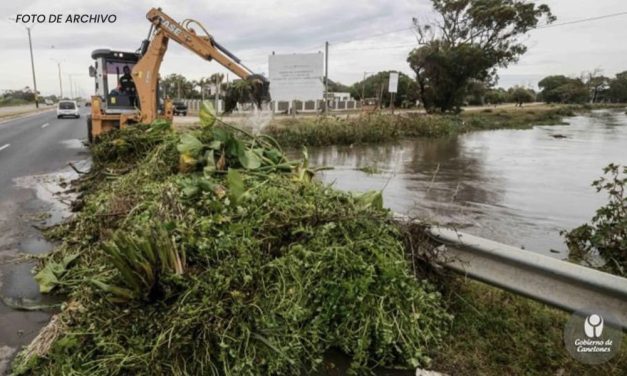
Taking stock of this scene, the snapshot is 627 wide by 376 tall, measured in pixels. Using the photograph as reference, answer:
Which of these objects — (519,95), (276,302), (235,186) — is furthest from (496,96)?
(276,302)

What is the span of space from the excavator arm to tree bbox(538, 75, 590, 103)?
94.0 metres

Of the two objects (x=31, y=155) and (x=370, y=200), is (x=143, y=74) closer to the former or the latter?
(x=31, y=155)

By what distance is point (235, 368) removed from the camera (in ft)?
7.86

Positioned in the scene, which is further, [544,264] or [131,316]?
[544,264]

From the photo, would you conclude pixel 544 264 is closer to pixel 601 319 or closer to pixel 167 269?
pixel 601 319

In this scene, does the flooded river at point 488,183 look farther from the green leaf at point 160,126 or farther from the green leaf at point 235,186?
the green leaf at point 160,126

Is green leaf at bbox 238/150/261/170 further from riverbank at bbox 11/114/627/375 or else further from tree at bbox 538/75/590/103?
tree at bbox 538/75/590/103

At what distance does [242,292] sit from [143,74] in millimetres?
10718

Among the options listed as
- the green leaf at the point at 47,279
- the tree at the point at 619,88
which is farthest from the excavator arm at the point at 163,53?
the tree at the point at 619,88

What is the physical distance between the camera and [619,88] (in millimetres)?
99812

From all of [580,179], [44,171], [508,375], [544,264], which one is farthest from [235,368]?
[580,179]

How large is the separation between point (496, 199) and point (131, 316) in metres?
7.20

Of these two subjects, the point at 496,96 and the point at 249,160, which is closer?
the point at 249,160

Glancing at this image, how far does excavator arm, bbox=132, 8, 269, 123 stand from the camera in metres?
11.4
